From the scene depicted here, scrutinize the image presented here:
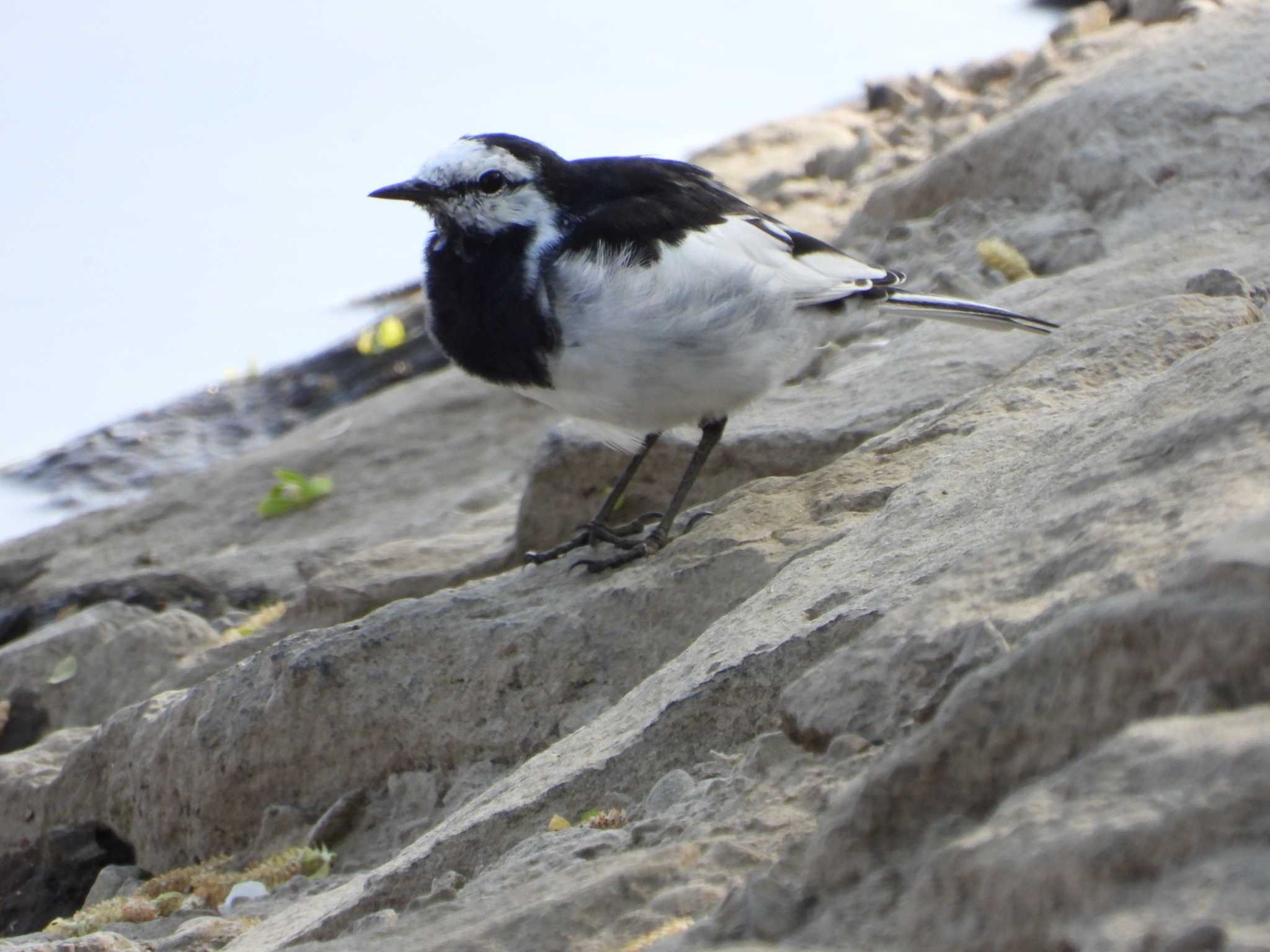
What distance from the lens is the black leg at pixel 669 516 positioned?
5.00m

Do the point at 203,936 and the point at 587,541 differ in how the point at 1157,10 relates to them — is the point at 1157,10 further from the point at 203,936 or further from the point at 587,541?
the point at 203,936

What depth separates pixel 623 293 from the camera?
4.83 meters

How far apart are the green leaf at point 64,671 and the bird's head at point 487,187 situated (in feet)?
8.00

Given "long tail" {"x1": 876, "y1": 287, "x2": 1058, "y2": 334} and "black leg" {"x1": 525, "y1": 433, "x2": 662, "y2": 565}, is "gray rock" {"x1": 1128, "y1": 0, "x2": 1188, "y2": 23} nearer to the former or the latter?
"long tail" {"x1": 876, "y1": 287, "x2": 1058, "y2": 334}

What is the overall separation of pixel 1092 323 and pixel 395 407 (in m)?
5.21

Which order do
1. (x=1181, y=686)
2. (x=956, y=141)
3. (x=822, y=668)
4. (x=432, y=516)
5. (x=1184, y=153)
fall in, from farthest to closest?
(x=956, y=141)
(x=432, y=516)
(x=1184, y=153)
(x=822, y=668)
(x=1181, y=686)

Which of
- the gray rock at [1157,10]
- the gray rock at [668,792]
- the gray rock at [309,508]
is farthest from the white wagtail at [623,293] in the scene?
the gray rock at [1157,10]

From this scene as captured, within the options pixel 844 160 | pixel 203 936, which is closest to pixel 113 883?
pixel 203 936

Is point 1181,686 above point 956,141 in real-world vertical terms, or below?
below

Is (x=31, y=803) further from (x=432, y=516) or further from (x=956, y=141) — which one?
(x=956, y=141)

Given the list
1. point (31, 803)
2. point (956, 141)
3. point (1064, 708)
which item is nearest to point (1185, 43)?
point (956, 141)

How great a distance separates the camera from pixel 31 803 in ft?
17.3

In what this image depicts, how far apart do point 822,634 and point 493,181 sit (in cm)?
238

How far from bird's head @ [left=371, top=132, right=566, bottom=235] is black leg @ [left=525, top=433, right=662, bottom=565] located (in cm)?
85
